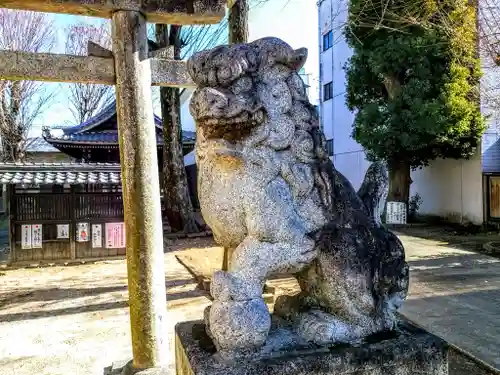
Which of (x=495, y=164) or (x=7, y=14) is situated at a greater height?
(x=7, y=14)

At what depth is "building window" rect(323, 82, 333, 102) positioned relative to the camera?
68.6 ft

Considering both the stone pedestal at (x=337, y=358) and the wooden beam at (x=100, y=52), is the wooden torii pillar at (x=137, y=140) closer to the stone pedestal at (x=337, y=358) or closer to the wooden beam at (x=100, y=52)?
the wooden beam at (x=100, y=52)

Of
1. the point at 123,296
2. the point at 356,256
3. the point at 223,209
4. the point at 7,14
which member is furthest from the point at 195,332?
the point at 7,14

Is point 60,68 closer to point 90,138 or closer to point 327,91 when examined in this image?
point 90,138

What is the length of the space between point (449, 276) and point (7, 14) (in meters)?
16.2

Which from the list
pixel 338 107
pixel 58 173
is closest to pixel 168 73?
pixel 58 173

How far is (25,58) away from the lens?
360 centimetres

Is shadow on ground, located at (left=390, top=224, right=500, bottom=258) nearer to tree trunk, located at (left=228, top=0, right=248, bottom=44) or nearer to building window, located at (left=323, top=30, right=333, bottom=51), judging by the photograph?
tree trunk, located at (left=228, top=0, right=248, bottom=44)

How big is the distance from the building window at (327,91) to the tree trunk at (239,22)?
1510 cm

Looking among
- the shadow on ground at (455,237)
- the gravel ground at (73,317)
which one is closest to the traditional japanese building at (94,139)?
the gravel ground at (73,317)

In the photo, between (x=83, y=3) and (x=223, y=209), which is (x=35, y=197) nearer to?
(x=83, y=3)

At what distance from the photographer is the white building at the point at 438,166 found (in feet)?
41.6

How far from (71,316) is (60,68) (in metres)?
3.86

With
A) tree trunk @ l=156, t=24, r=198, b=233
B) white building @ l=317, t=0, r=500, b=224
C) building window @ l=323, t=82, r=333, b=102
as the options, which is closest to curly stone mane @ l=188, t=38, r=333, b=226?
white building @ l=317, t=0, r=500, b=224
